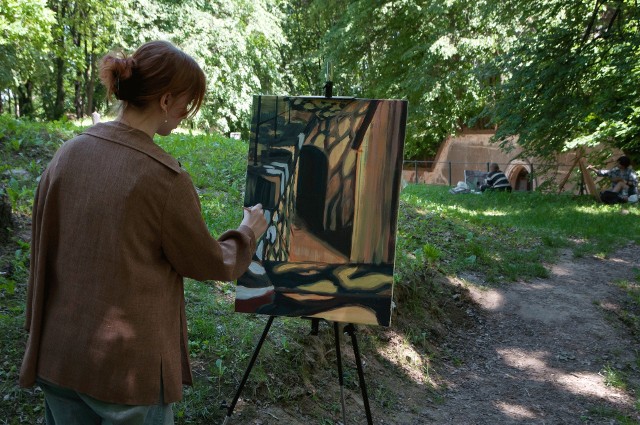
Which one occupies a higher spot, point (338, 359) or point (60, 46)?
point (60, 46)

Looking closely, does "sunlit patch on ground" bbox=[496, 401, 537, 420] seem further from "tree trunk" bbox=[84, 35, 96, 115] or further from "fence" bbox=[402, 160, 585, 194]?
"tree trunk" bbox=[84, 35, 96, 115]

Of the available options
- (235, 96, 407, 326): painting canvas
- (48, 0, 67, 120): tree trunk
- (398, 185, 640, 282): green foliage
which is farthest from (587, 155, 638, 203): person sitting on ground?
(48, 0, 67, 120): tree trunk

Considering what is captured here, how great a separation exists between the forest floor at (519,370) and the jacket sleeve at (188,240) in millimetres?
1979

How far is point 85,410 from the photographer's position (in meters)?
1.69

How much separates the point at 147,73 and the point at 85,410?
0.97m

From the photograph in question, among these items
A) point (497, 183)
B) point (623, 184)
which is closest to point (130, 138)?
point (623, 184)

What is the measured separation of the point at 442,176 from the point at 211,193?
20.1 metres

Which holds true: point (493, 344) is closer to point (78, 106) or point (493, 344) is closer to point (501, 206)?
point (501, 206)

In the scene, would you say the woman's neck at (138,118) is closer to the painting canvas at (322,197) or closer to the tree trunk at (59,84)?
the painting canvas at (322,197)

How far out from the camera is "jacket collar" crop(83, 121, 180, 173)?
5.44 ft

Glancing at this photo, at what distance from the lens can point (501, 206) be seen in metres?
12.9

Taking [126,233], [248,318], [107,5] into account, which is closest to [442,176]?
[107,5]

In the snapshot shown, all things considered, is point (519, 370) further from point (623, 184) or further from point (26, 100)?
point (26, 100)

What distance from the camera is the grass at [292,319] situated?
3621mm
